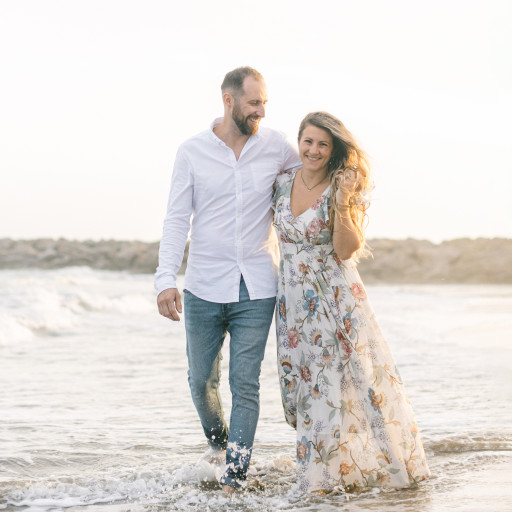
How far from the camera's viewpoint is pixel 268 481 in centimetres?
352

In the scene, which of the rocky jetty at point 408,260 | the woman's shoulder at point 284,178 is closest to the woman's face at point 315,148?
the woman's shoulder at point 284,178

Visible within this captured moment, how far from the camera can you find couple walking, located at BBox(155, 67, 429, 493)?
327 cm

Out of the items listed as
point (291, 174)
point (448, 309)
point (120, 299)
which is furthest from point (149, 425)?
point (120, 299)

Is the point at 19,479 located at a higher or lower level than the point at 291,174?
lower

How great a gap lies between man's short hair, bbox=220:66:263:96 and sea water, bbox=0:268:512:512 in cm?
169

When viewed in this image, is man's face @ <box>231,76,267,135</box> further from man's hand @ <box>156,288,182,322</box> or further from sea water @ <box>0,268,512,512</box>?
sea water @ <box>0,268,512,512</box>

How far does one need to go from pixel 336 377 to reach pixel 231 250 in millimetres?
693

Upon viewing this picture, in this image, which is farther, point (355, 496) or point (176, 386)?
point (176, 386)

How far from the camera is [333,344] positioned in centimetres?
330

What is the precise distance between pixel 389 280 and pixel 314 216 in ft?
59.0

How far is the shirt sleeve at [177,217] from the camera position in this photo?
11.1ft

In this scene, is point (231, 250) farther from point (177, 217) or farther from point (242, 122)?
point (242, 122)

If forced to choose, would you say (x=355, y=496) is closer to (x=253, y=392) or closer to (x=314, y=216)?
(x=253, y=392)

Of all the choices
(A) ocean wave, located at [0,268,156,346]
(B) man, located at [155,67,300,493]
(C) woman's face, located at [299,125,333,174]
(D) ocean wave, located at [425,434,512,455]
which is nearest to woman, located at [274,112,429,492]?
(C) woman's face, located at [299,125,333,174]
